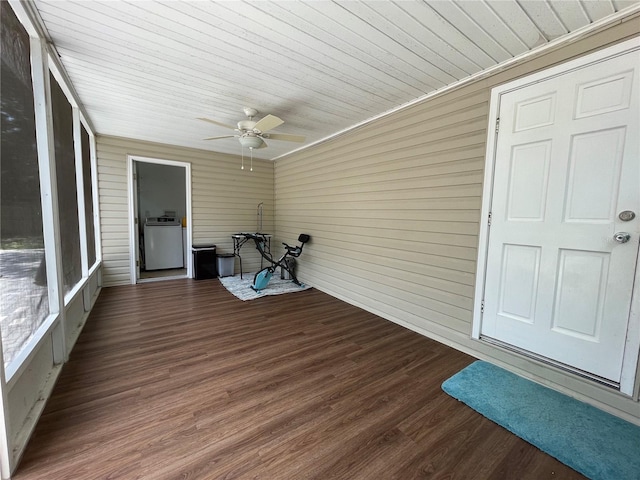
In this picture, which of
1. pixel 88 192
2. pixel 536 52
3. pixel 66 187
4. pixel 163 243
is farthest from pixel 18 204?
pixel 163 243

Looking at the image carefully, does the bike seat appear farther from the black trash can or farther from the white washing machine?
the white washing machine

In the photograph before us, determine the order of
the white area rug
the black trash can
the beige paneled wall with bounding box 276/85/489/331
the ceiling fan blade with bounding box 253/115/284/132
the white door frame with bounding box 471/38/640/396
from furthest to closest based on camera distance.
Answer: the black trash can → the white area rug → the ceiling fan blade with bounding box 253/115/284/132 → the beige paneled wall with bounding box 276/85/489/331 → the white door frame with bounding box 471/38/640/396

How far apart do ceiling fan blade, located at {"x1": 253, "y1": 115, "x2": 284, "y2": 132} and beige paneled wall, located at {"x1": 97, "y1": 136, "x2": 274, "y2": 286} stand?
2.67 m

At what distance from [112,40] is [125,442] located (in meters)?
2.75

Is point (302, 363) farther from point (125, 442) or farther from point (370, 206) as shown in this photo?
point (370, 206)

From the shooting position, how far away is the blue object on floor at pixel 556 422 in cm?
138

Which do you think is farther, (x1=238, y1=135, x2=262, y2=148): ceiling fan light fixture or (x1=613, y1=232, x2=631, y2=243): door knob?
(x1=238, y1=135, x2=262, y2=148): ceiling fan light fixture

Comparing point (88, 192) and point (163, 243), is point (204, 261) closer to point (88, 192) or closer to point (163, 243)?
point (163, 243)

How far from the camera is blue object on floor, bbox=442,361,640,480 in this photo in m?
1.38

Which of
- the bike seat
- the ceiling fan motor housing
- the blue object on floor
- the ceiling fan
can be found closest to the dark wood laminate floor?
the blue object on floor

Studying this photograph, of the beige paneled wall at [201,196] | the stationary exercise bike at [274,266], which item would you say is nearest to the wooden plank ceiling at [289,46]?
the beige paneled wall at [201,196]

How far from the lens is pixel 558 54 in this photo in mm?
1911

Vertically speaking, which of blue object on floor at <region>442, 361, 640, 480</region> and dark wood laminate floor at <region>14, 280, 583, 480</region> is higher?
blue object on floor at <region>442, 361, 640, 480</region>

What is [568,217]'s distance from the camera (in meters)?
1.89
